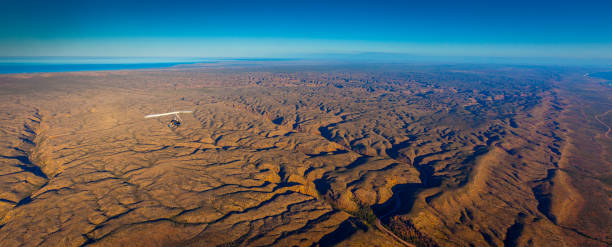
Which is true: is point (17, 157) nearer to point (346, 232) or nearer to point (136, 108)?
point (136, 108)

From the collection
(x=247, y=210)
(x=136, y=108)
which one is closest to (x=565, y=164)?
(x=247, y=210)

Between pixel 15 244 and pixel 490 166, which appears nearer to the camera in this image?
pixel 15 244

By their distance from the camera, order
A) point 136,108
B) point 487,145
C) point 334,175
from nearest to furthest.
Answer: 1. point 334,175
2. point 487,145
3. point 136,108

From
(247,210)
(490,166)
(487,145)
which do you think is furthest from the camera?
(487,145)

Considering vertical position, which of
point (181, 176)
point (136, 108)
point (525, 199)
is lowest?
point (525, 199)

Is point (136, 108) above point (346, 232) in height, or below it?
above

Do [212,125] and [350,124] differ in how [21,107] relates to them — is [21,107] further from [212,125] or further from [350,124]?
[350,124]
